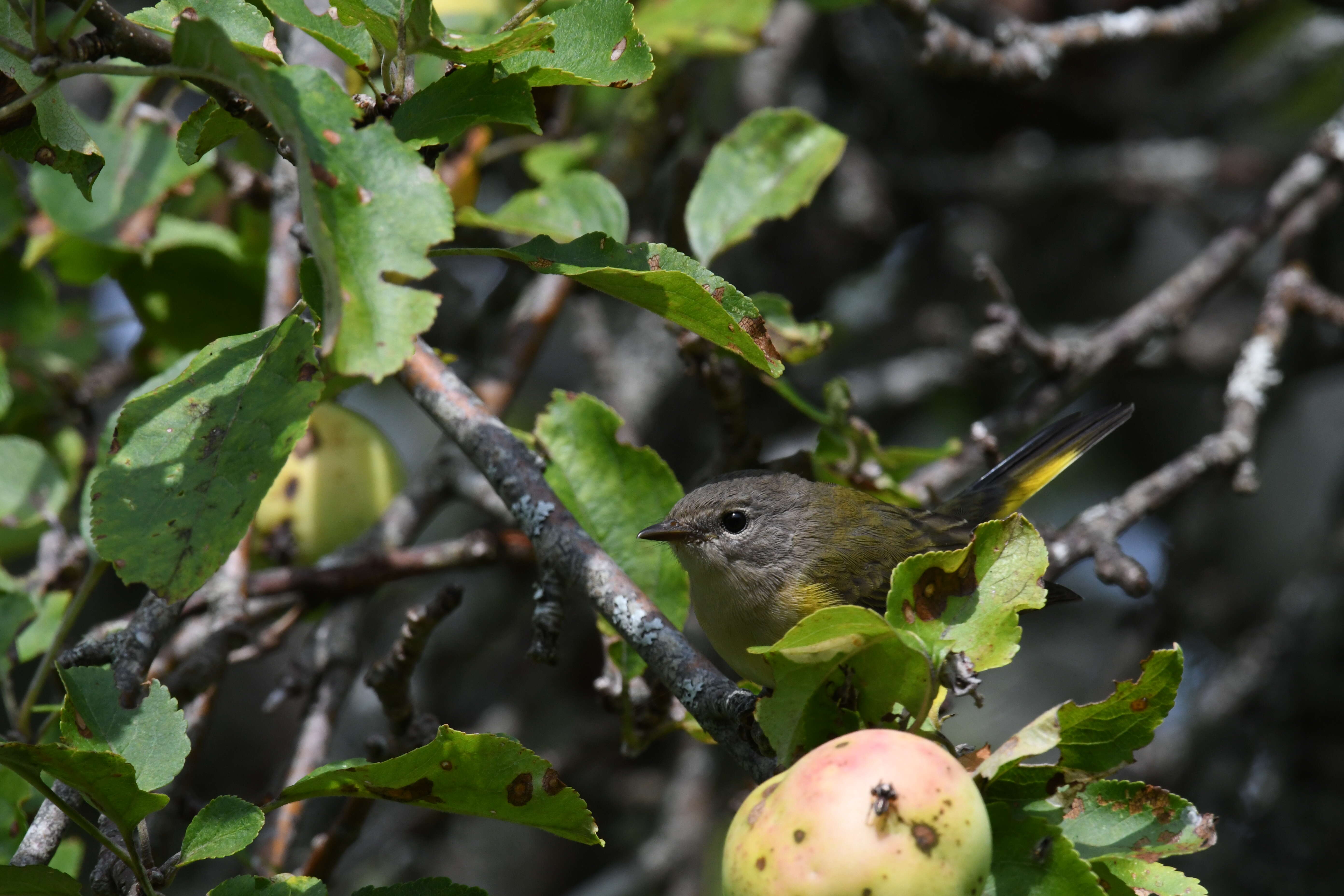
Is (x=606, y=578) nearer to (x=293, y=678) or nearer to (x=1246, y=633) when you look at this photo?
(x=293, y=678)

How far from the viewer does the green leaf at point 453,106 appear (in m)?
1.56

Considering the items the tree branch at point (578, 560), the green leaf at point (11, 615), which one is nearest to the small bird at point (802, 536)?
the tree branch at point (578, 560)

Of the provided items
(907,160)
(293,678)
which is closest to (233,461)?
(293,678)

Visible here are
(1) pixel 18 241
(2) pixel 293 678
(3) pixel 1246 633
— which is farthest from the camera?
(3) pixel 1246 633

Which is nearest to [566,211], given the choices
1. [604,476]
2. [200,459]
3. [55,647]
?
[604,476]

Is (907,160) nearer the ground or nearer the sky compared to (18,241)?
nearer the ground

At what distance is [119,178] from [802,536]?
86.1 inches

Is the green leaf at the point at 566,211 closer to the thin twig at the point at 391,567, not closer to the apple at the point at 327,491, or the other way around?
the apple at the point at 327,491

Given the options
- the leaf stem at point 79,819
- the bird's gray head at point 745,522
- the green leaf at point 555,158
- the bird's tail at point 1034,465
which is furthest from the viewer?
the bird's tail at point 1034,465

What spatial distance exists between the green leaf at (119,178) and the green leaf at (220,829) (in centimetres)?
194

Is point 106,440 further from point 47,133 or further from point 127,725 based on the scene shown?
point 127,725

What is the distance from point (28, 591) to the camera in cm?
247

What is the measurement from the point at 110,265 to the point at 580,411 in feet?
5.34

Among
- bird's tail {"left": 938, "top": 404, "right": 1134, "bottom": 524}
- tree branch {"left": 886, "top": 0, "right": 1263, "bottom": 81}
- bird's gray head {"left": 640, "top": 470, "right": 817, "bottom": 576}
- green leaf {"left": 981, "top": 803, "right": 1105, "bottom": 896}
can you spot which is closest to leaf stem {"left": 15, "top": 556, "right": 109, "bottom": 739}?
bird's gray head {"left": 640, "top": 470, "right": 817, "bottom": 576}
